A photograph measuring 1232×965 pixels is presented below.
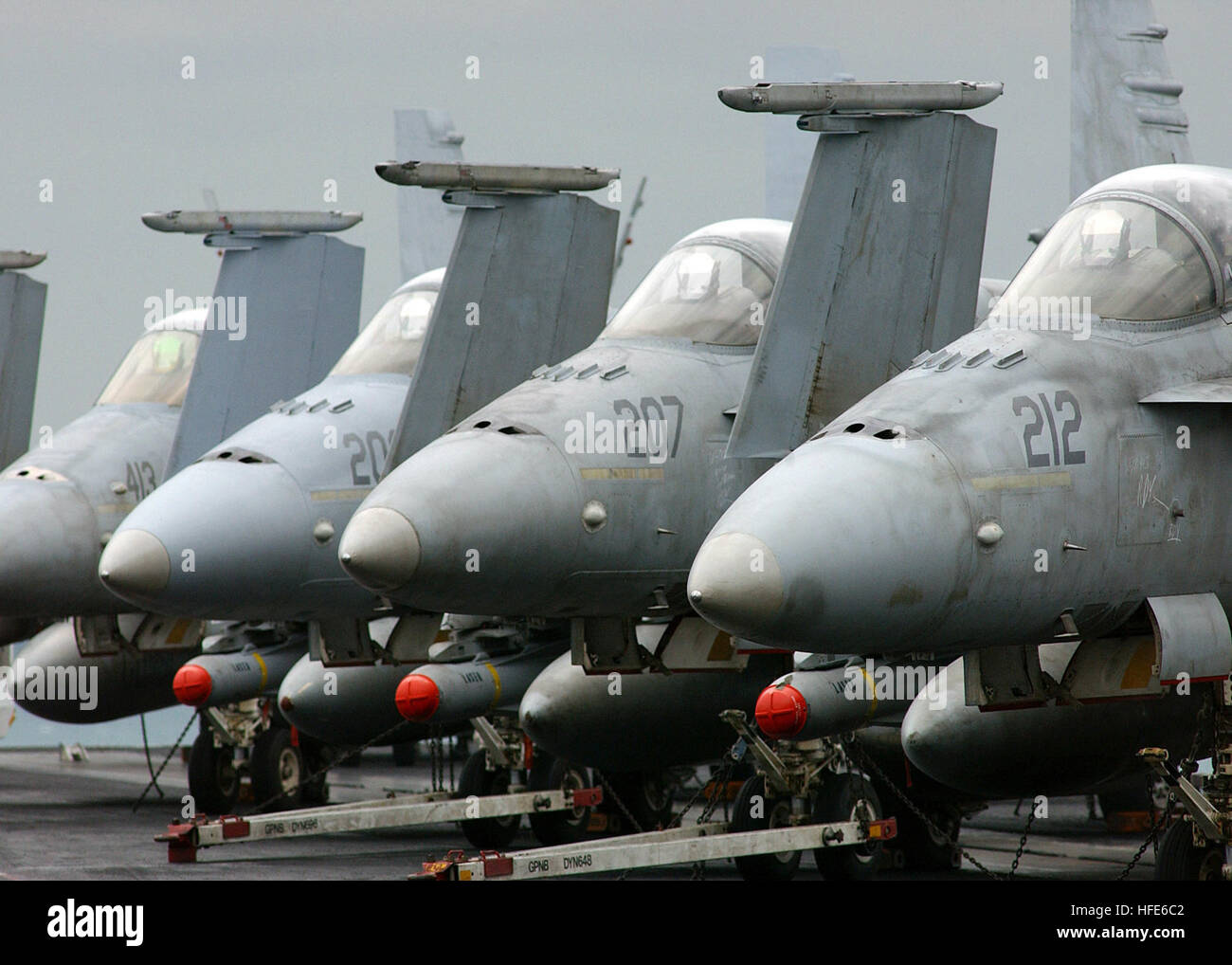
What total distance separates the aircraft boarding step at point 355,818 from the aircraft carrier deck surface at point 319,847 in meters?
0.20

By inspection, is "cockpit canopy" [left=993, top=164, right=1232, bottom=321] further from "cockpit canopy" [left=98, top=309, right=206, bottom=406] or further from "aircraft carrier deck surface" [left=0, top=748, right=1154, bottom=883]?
"cockpit canopy" [left=98, top=309, right=206, bottom=406]

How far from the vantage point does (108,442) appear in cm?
1622

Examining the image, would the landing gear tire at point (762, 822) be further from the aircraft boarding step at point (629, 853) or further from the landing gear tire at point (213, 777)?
the landing gear tire at point (213, 777)

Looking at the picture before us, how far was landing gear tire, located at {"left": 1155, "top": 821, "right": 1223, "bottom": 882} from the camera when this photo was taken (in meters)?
9.30

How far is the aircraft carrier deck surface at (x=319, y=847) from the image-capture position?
12.9 m

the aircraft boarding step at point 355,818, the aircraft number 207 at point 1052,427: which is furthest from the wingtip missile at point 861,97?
the aircraft boarding step at point 355,818

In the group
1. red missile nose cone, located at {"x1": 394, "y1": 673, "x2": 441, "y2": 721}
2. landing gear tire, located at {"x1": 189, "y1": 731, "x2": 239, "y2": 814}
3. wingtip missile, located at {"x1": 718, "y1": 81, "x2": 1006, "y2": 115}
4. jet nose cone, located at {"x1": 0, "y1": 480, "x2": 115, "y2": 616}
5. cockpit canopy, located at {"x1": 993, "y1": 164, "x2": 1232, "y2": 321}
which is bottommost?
landing gear tire, located at {"x1": 189, "y1": 731, "x2": 239, "y2": 814}

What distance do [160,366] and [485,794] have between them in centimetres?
525

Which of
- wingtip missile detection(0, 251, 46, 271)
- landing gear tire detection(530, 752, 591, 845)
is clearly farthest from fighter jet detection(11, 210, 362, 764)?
landing gear tire detection(530, 752, 591, 845)

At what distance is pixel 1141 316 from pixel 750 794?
439 centimetres

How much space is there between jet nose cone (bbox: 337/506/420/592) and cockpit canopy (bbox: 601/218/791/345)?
2.17 metres

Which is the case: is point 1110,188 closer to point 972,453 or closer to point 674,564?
point 972,453

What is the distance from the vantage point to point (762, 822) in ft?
39.0

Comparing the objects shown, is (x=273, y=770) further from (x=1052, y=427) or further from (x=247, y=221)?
(x=1052, y=427)
